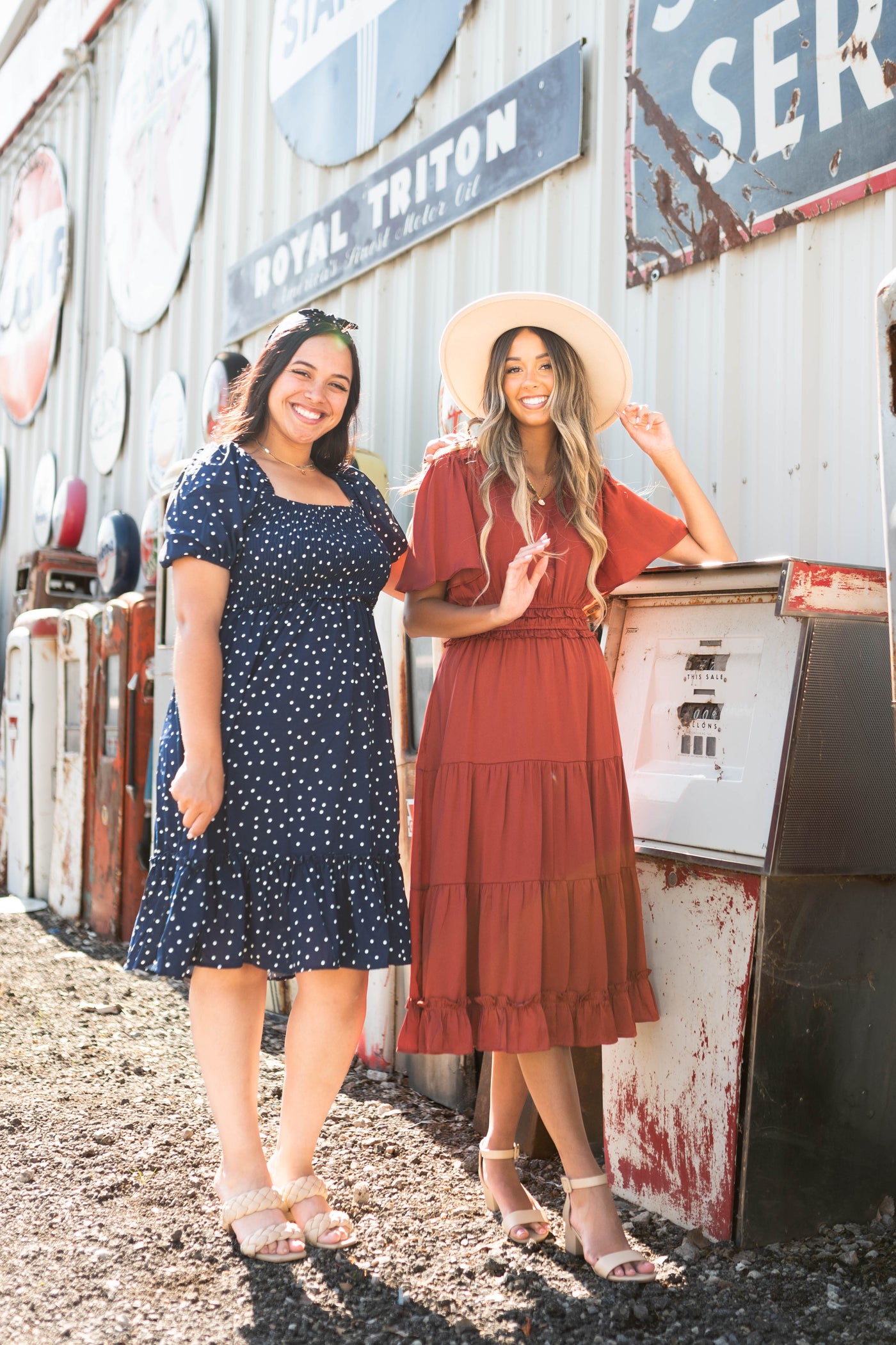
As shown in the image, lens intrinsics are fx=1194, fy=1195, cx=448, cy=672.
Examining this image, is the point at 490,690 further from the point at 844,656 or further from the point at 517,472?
the point at 844,656

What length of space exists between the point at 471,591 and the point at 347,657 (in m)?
0.30

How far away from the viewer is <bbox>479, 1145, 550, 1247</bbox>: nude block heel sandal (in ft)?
7.95

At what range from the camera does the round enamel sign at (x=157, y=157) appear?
22.6ft

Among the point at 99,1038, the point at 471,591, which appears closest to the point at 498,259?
the point at 471,591

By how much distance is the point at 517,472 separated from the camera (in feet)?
8.10

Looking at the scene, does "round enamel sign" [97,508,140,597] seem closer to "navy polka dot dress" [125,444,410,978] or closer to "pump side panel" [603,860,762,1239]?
"navy polka dot dress" [125,444,410,978]

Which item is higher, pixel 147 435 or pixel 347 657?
pixel 147 435

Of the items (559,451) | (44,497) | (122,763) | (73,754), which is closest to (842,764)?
(559,451)

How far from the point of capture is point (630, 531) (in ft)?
8.44

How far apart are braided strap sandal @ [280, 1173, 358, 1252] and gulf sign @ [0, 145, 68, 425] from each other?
7.87 m

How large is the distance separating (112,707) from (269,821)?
3.75m

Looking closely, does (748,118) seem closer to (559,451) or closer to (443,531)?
(559,451)

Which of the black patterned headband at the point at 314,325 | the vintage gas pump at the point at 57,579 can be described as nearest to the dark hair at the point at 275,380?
the black patterned headband at the point at 314,325

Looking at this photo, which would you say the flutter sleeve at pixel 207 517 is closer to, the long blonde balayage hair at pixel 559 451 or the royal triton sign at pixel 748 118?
the long blonde balayage hair at pixel 559 451
